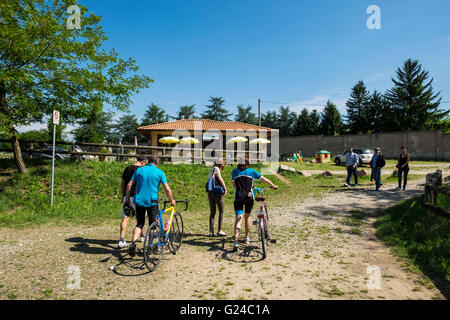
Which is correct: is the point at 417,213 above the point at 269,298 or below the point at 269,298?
above

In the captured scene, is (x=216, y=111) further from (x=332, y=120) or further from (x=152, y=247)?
(x=152, y=247)

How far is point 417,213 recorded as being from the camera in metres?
6.68

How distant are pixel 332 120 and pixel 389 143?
19943 millimetres

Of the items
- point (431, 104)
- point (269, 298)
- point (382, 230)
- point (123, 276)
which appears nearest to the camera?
point (269, 298)

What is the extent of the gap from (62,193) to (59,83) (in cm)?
415

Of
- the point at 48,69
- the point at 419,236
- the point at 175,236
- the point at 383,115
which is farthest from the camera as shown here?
the point at 383,115

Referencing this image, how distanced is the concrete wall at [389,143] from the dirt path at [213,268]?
29943 millimetres

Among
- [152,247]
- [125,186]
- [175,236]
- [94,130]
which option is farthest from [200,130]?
[152,247]

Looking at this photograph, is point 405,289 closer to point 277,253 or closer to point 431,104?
point 277,253

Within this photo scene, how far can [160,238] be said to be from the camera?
15.6ft

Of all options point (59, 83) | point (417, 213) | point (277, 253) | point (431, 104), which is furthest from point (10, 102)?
point (431, 104)

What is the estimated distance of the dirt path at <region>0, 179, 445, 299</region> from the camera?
3.64 meters

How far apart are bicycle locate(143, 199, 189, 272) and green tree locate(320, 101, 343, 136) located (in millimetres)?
52270

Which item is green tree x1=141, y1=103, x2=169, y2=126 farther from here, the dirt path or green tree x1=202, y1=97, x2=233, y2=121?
the dirt path
